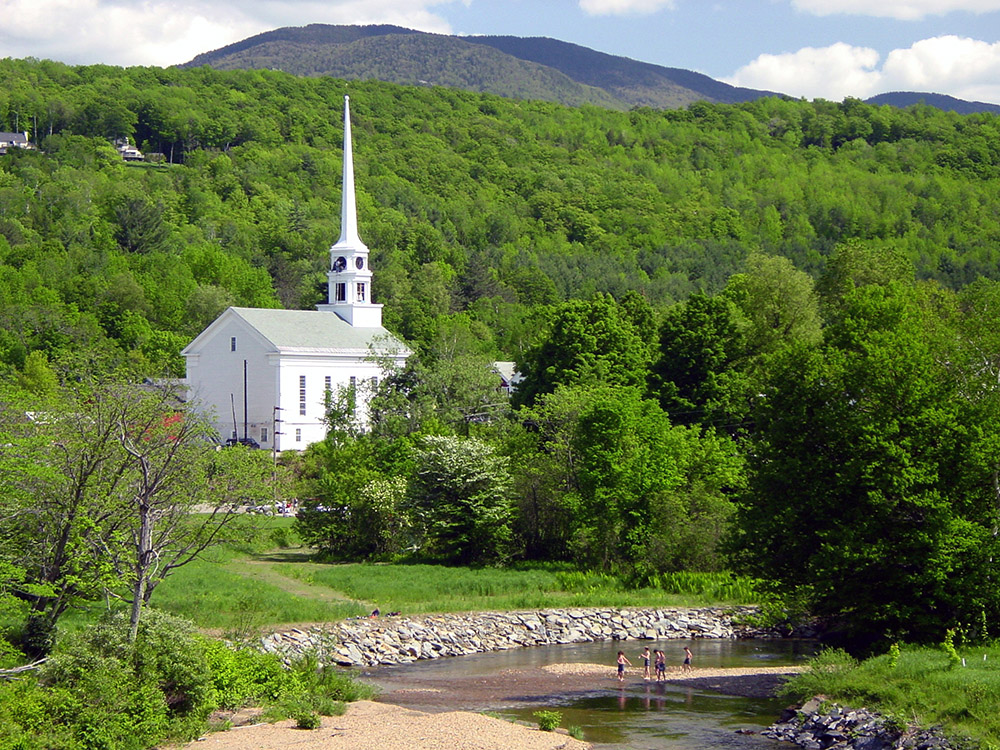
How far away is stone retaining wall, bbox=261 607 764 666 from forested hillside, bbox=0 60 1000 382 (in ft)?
174

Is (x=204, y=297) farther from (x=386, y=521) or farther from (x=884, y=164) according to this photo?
(x=884, y=164)

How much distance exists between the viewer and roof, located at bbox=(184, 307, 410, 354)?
87.4 metres

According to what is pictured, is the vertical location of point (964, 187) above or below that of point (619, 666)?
above

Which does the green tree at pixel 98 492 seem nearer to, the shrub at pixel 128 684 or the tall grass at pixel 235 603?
A: the shrub at pixel 128 684

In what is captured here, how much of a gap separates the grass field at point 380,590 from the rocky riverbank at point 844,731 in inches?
615

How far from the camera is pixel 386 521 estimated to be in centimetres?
5491

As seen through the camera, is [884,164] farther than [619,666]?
Yes

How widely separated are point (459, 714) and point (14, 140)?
16767 cm

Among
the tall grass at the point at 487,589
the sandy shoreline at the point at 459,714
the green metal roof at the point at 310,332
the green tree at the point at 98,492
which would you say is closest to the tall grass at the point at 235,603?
the tall grass at the point at 487,589

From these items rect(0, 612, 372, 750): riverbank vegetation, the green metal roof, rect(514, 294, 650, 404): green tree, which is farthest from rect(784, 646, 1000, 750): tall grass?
the green metal roof

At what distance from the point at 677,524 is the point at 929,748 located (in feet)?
80.1

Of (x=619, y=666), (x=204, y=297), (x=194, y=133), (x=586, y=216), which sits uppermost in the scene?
(x=194, y=133)

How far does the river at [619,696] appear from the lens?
97.7 ft

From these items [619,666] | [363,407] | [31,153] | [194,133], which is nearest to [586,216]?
[194,133]
